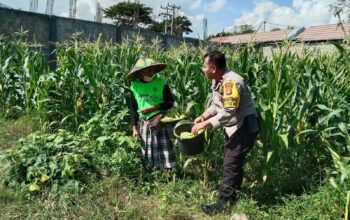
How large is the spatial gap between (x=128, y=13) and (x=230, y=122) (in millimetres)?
45146

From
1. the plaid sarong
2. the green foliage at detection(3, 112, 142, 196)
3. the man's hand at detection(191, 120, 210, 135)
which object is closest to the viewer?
the man's hand at detection(191, 120, 210, 135)

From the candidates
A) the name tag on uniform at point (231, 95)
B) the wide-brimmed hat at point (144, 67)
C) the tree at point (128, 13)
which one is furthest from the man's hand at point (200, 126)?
the tree at point (128, 13)

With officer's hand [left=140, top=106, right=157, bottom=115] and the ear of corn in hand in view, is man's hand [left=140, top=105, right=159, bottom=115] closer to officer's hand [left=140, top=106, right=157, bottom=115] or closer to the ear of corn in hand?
officer's hand [left=140, top=106, right=157, bottom=115]

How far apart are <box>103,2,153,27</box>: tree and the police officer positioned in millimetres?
42353

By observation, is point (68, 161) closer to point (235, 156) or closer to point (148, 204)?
point (148, 204)

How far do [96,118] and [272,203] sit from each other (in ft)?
7.28

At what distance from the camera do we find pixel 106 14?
48.1 meters

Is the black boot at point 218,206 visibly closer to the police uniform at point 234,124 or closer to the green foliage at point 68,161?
the police uniform at point 234,124

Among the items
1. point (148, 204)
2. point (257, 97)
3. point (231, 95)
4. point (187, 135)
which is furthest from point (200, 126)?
point (257, 97)

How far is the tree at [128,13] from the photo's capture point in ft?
149

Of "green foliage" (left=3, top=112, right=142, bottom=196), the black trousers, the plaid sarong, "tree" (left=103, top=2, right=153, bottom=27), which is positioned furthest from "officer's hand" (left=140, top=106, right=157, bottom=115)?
"tree" (left=103, top=2, right=153, bottom=27)

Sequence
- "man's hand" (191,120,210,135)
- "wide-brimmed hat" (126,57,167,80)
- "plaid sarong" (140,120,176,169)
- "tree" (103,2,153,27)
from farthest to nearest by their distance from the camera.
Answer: "tree" (103,2,153,27) < "plaid sarong" (140,120,176,169) < "wide-brimmed hat" (126,57,167,80) < "man's hand" (191,120,210,135)

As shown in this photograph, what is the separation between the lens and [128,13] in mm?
46812

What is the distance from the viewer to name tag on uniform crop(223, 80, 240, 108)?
132 inches
